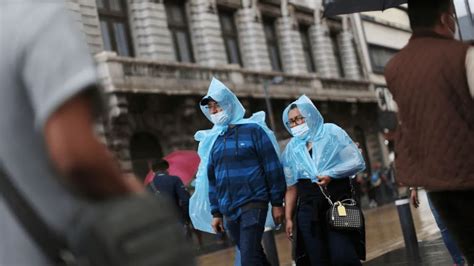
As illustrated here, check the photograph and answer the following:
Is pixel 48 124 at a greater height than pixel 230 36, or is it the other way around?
pixel 230 36

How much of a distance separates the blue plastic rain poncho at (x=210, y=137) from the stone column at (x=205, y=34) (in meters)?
17.8

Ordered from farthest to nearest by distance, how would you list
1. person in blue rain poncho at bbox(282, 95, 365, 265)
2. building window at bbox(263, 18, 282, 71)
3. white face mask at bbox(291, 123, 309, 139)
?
building window at bbox(263, 18, 282, 71) < white face mask at bbox(291, 123, 309, 139) < person in blue rain poncho at bbox(282, 95, 365, 265)

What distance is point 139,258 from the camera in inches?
55.2

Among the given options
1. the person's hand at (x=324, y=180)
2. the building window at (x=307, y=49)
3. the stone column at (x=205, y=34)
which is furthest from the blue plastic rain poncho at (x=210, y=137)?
the building window at (x=307, y=49)

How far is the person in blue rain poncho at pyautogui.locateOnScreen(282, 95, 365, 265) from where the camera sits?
5594 mm

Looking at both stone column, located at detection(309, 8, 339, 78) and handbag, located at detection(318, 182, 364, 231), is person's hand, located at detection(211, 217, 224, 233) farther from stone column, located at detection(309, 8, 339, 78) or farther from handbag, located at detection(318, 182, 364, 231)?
stone column, located at detection(309, 8, 339, 78)

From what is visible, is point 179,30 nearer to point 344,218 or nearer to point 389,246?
point 389,246

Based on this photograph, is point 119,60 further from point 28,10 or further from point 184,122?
point 28,10

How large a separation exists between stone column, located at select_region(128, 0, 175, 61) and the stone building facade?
0.10ft

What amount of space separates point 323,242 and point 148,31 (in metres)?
17.0

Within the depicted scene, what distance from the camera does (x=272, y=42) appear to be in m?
29.2

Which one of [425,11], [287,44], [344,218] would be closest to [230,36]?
[287,44]

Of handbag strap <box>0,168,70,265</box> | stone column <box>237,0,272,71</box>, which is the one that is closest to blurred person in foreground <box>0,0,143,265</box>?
handbag strap <box>0,168,70,265</box>

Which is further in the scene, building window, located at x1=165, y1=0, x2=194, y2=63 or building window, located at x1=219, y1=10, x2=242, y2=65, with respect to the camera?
building window, located at x1=219, y1=10, x2=242, y2=65
